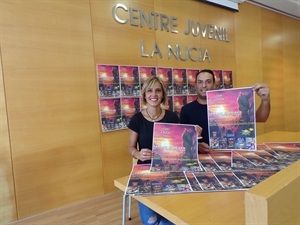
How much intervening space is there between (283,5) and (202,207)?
17.2 feet

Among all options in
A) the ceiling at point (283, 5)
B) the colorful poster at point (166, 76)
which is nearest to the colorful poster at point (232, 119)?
the colorful poster at point (166, 76)

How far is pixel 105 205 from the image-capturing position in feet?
7.60

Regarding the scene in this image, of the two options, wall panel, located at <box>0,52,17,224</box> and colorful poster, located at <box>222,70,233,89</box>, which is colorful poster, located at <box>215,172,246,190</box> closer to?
wall panel, located at <box>0,52,17,224</box>

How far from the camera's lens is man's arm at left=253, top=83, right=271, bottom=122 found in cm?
127

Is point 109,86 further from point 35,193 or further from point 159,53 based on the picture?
point 35,193

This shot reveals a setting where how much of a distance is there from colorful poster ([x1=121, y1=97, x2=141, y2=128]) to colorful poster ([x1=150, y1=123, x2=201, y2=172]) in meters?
1.60

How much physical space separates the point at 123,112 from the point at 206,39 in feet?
6.55

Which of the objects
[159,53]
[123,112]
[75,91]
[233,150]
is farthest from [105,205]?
[159,53]

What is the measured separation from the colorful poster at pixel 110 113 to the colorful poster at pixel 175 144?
153 cm

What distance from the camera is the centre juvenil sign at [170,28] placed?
2.71 metres

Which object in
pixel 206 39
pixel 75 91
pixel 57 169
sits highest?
pixel 206 39

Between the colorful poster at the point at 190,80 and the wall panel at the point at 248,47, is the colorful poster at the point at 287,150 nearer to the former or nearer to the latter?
the colorful poster at the point at 190,80

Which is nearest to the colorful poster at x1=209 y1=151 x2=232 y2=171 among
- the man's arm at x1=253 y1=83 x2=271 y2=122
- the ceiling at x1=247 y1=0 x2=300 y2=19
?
the man's arm at x1=253 y1=83 x2=271 y2=122

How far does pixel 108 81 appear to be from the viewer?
259cm
